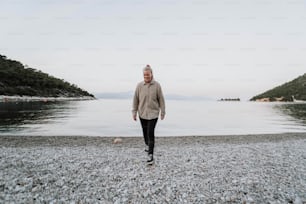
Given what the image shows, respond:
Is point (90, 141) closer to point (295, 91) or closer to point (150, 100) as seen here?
point (150, 100)

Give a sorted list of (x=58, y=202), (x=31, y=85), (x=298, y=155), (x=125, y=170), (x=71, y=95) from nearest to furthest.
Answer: (x=58, y=202) < (x=125, y=170) < (x=298, y=155) < (x=31, y=85) < (x=71, y=95)

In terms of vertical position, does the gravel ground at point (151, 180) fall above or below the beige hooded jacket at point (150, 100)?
below

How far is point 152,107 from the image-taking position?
294 inches

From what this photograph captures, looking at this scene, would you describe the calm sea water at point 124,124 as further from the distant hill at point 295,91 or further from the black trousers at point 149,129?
the distant hill at point 295,91

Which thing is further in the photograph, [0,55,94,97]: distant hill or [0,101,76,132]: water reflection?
[0,55,94,97]: distant hill

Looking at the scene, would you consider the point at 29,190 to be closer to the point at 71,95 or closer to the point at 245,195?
the point at 245,195

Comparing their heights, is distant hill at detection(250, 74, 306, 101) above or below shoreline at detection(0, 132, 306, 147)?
above

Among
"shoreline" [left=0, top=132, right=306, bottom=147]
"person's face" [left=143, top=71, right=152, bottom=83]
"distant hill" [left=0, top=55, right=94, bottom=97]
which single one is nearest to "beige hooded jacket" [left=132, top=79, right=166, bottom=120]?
"person's face" [left=143, top=71, right=152, bottom=83]

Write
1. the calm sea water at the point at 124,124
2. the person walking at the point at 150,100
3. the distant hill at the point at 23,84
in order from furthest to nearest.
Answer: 1. the distant hill at the point at 23,84
2. the calm sea water at the point at 124,124
3. the person walking at the point at 150,100

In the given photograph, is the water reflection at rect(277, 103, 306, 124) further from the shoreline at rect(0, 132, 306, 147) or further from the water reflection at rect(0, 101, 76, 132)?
the water reflection at rect(0, 101, 76, 132)

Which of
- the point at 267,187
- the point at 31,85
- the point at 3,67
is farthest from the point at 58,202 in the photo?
the point at 3,67

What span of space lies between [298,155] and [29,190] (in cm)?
991

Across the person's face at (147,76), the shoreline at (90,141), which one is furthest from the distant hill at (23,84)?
the person's face at (147,76)

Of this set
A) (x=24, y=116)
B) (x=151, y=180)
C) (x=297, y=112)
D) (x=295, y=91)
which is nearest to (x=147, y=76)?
(x=151, y=180)
